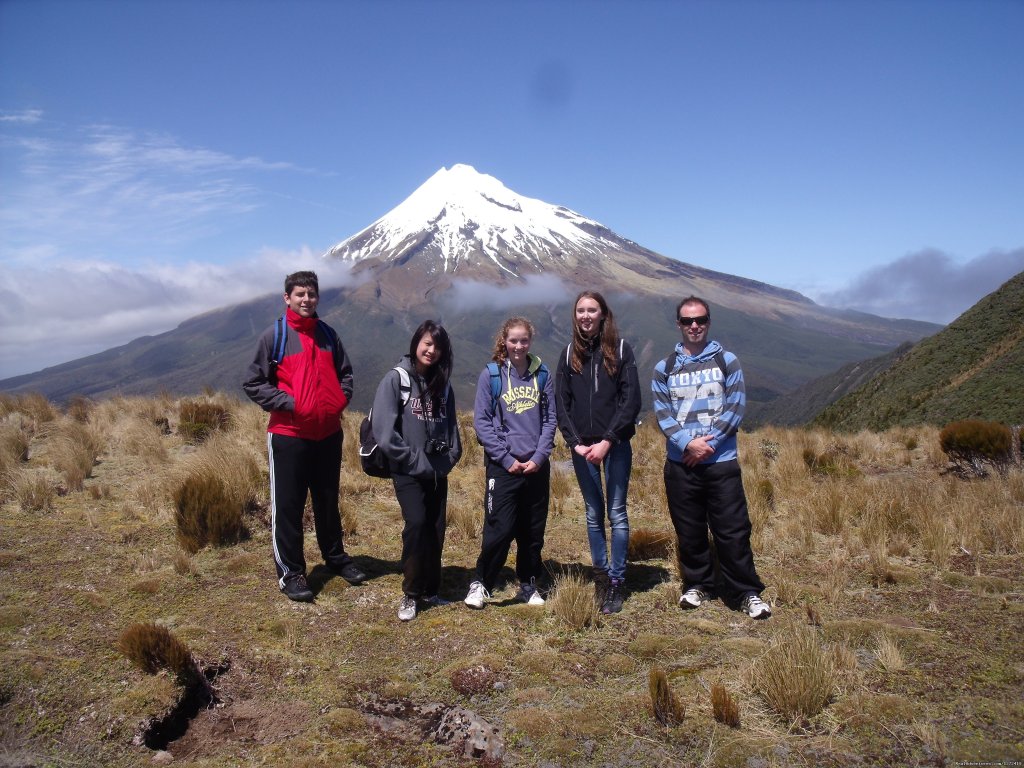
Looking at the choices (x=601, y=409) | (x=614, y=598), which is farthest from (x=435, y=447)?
(x=614, y=598)

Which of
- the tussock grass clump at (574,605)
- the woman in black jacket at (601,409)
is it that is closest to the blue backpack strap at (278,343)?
the woman in black jacket at (601,409)

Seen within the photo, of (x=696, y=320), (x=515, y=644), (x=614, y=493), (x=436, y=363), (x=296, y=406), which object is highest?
(x=696, y=320)

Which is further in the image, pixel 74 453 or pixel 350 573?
pixel 74 453

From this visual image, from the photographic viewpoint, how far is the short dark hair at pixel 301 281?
4223mm

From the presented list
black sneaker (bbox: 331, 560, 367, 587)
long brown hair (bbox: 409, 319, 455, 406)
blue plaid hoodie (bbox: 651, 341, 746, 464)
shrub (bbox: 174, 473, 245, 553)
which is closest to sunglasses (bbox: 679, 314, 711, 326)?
blue plaid hoodie (bbox: 651, 341, 746, 464)

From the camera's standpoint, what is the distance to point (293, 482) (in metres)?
4.29

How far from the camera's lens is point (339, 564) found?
473 cm

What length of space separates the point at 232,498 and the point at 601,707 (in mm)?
4066

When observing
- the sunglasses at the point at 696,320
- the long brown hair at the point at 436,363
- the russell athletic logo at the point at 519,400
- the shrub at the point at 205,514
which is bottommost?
the shrub at the point at 205,514

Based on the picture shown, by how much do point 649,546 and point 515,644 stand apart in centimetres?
215

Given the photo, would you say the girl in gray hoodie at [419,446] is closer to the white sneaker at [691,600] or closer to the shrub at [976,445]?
the white sneaker at [691,600]

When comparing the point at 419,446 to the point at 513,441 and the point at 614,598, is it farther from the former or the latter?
the point at 614,598

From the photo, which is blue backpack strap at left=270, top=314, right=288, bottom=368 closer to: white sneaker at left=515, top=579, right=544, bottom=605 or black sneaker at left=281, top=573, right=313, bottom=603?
black sneaker at left=281, top=573, right=313, bottom=603

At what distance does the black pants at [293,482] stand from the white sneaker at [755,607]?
3.06 meters
